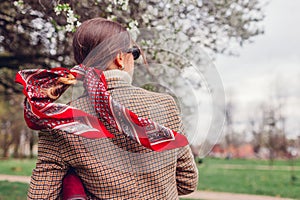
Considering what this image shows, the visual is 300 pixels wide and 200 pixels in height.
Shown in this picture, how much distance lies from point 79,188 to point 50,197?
13 centimetres

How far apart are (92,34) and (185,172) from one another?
2.49 feet

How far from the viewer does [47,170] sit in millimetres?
1695

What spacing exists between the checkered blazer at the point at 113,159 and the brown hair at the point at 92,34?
188 mm

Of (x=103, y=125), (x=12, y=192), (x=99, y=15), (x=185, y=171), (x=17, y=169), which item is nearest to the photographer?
(x=103, y=125)

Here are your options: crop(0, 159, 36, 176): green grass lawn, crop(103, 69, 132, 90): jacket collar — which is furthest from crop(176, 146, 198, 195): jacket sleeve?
crop(0, 159, 36, 176): green grass lawn

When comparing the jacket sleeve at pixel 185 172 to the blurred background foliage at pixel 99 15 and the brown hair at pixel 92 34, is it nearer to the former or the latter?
the brown hair at pixel 92 34

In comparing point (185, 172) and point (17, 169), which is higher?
point (185, 172)

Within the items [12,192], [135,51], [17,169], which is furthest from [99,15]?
[17,169]

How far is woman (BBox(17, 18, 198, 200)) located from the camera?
1595 millimetres

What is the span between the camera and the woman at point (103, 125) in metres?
1.59

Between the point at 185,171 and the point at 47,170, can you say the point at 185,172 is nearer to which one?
the point at 185,171

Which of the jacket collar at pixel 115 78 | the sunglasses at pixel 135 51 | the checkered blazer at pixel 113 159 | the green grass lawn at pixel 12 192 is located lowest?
the green grass lawn at pixel 12 192

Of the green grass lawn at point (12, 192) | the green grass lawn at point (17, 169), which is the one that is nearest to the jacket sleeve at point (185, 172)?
the green grass lawn at point (12, 192)

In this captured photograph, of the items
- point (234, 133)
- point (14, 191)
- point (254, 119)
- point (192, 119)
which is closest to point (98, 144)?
point (192, 119)
